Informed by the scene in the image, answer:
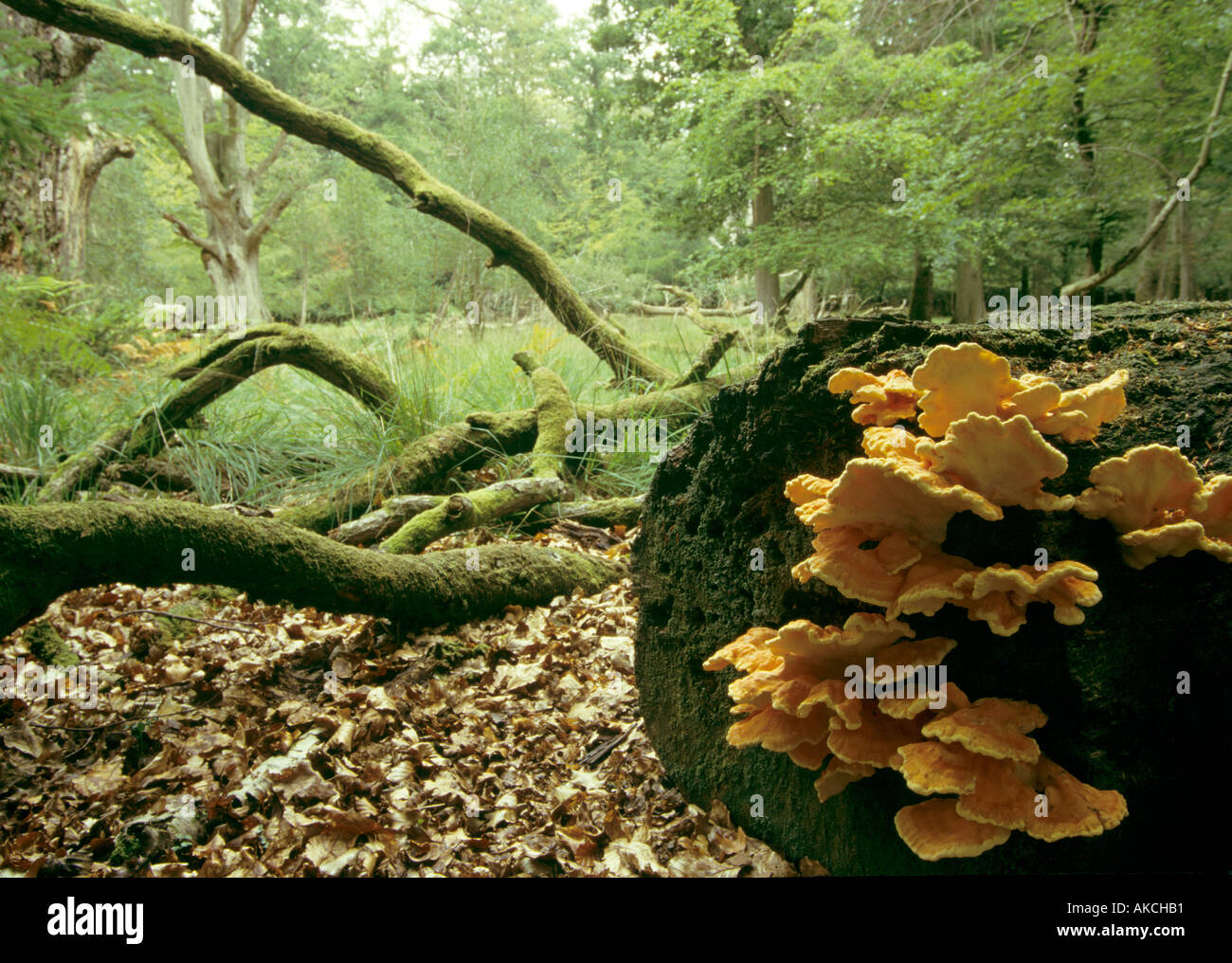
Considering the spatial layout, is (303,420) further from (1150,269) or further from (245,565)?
(1150,269)

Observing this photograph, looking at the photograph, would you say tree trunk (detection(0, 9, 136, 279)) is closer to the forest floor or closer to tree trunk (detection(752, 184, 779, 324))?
the forest floor

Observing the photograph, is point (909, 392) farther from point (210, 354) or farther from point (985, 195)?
point (985, 195)

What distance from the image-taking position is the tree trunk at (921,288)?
8966 mm

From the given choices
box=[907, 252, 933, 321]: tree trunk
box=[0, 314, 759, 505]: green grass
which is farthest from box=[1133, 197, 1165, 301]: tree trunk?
box=[0, 314, 759, 505]: green grass

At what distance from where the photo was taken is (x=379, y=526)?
11.0ft

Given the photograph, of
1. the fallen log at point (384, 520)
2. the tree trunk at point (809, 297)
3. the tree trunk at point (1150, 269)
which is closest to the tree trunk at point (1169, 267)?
the tree trunk at point (1150, 269)

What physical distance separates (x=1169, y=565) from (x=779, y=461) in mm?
702

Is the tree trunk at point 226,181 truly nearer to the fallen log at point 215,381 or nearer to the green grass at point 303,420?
the green grass at point 303,420

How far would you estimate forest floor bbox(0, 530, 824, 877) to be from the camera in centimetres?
153

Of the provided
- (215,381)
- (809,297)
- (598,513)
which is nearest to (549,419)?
(598,513)

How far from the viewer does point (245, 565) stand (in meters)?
2.15

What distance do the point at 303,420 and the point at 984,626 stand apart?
4.71m

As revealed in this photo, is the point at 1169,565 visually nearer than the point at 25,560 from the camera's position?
Yes
